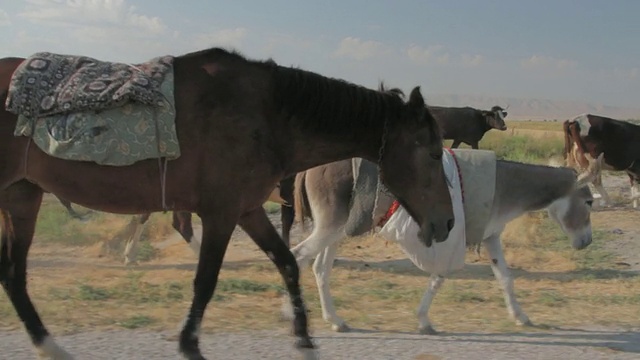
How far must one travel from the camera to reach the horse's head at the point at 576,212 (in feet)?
25.6

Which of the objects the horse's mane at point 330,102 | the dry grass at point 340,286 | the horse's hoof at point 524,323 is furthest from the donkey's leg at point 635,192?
the horse's mane at point 330,102

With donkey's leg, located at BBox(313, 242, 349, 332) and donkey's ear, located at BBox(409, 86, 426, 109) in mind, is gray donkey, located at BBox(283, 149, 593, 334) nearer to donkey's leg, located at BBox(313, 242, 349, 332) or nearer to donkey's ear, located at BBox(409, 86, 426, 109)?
donkey's leg, located at BBox(313, 242, 349, 332)

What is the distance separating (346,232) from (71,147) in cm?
303

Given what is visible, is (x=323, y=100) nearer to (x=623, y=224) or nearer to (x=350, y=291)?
(x=350, y=291)

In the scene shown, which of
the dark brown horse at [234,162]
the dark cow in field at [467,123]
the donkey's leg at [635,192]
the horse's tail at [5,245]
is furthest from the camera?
the dark cow in field at [467,123]

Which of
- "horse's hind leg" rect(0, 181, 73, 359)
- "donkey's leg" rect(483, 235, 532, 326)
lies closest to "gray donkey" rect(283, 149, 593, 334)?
"donkey's leg" rect(483, 235, 532, 326)

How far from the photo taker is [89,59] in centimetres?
469

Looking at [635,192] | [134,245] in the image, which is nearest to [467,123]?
[635,192]

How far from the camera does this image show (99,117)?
14.3 ft

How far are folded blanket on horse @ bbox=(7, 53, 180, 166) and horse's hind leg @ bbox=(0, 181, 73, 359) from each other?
0.68 meters

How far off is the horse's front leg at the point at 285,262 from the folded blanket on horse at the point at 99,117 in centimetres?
91

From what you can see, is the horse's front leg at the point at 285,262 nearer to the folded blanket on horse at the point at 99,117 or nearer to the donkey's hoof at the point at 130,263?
the folded blanket on horse at the point at 99,117

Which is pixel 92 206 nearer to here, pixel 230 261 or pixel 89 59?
pixel 89 59

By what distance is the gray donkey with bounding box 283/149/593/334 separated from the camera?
6.55 m
